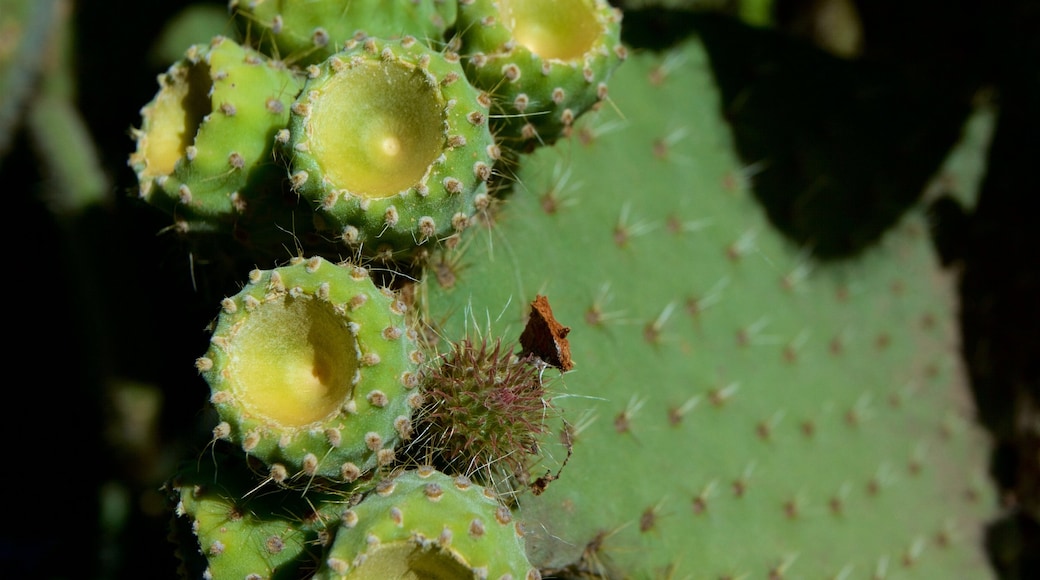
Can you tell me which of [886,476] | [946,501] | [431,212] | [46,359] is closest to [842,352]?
[886,476]

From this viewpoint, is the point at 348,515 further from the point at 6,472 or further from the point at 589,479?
the point at 6,472

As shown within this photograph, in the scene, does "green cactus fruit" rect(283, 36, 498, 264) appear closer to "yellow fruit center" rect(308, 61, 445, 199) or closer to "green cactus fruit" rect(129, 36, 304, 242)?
"yellow fruit center" rect(308, 61, 445, 199)

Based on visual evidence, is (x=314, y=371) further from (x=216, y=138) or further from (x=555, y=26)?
(x=555, y=26)

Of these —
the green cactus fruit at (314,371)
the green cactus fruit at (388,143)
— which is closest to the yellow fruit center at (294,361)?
the green cactus fruit at (314,371)

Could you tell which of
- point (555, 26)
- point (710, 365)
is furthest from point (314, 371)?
point (710, 365)

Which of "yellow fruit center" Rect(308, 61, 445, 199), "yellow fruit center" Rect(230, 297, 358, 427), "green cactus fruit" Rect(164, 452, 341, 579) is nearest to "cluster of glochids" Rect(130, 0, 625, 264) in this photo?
"yellow fruit center" Rect(308, 61, 445, 199)

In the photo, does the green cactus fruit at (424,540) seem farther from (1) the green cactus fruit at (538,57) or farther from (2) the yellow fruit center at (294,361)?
(1) the green cactus fruit at (538,57)

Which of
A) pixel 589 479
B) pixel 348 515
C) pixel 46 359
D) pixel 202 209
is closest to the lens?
pixel 348 515
